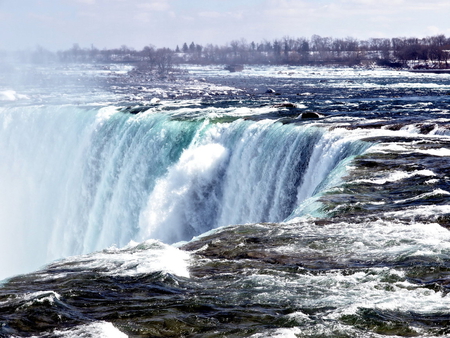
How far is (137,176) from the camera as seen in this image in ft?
85.8

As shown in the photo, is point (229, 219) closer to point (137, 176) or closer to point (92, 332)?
point (137, 176)

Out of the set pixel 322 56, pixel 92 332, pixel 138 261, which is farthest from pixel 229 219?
pixel 322 56

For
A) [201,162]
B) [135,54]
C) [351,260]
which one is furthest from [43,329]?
[135,54]

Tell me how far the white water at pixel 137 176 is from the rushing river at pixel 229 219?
0.08 meters

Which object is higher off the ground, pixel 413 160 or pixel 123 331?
pixel 413 160

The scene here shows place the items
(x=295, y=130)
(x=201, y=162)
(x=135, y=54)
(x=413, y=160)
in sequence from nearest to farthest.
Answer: (x=413, y=160) < (x=295, y=130) < (x=201, y=162) < (x=135, y=54)

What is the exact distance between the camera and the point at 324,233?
38.1 ft

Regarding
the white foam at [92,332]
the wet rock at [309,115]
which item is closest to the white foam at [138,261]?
the white foam at [92,332]

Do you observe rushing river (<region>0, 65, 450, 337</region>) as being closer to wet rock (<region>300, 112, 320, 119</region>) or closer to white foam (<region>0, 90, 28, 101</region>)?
wet rock (<region>300, 112, 320, 119</region>)

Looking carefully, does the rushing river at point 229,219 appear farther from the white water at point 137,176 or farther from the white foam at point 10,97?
the white foam at point 10,97

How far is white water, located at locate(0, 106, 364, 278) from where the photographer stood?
67.3ft

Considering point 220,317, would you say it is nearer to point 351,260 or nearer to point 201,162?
point 351,260

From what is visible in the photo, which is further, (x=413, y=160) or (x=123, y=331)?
(x=413, y=160)

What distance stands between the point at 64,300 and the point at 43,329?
96 centimetres
